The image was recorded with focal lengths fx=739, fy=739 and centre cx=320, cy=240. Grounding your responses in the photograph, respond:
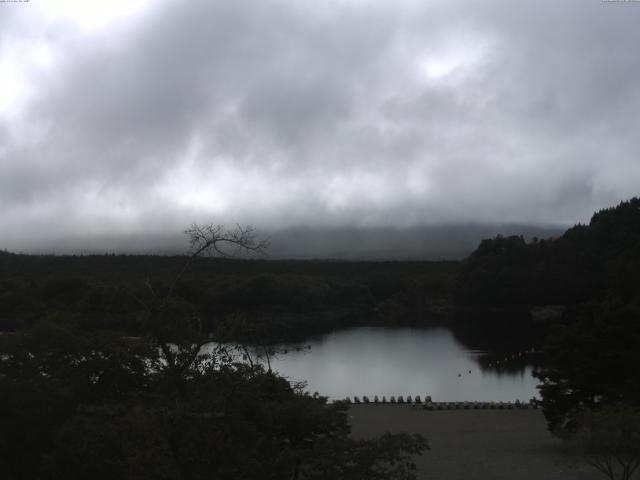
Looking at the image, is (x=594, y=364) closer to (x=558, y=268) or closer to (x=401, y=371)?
(x=401, y=371)

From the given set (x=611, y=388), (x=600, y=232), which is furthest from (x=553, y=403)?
(x=600, y=232)

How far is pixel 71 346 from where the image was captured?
10383 millimetres

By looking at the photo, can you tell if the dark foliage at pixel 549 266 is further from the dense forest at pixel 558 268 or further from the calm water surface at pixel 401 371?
the calm water surface at pixel 401 371

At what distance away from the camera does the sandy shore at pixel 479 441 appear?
15180mm

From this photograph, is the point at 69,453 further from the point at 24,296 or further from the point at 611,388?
the point at 24,296

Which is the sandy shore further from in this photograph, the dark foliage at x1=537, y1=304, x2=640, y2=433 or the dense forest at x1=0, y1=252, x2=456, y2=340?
the dense forest at x1=0, y1=252, x2=456, y2=340

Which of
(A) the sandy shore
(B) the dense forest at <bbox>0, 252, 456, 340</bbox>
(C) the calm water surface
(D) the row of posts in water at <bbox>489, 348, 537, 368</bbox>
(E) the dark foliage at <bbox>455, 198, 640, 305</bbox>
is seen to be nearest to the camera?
(A) the sandy shore

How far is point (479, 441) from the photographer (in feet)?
61.9

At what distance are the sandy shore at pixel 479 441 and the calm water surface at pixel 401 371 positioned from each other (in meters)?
3.96

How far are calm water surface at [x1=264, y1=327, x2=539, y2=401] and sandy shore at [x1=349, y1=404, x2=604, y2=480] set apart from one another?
396cm

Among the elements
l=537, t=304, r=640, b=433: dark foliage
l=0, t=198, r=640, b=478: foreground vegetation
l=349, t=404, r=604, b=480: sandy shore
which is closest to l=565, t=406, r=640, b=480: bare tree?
l=0, t=198, r=640, b=478: foreground vegetation

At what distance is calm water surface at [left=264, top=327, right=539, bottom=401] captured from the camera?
3072cm

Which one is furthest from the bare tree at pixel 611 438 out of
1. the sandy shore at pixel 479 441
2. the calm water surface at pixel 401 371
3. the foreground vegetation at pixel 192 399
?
the calm water surface at pixel 401 371

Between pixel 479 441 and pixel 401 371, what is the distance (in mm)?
17835
